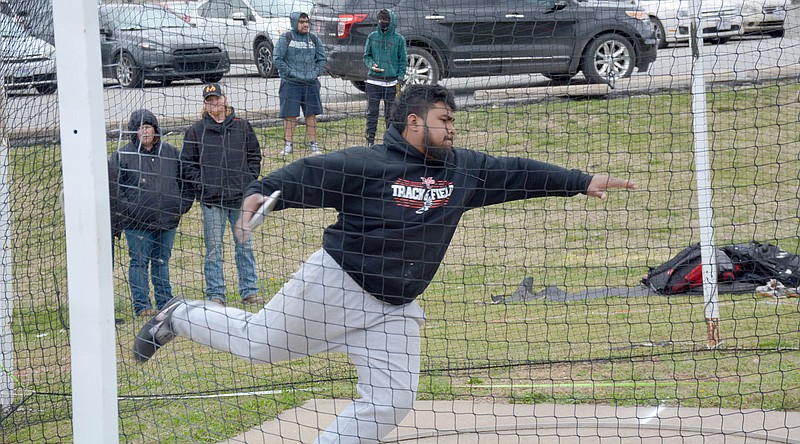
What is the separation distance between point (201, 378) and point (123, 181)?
1.32m

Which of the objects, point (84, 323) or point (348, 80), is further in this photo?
point (348, 80)

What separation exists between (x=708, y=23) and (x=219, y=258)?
12.9ft

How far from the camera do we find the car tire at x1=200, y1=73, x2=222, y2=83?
5946mm

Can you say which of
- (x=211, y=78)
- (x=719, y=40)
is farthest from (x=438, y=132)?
(x=719, y=40)

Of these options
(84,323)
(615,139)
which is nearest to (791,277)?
(615,139)

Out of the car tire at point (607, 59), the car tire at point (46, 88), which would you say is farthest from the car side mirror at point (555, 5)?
the car tire at point (46, 88)

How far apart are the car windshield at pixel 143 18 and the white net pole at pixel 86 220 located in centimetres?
232

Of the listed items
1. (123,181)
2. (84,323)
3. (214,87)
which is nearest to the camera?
(84,323)

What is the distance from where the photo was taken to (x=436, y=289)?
8797 millimetres

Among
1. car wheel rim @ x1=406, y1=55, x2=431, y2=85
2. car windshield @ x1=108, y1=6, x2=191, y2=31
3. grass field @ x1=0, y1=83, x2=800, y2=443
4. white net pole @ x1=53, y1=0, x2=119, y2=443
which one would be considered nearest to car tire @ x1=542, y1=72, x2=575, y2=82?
grass field @ x1=0, y1=83, x2=800, y2=443

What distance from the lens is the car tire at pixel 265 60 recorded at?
21.4ft

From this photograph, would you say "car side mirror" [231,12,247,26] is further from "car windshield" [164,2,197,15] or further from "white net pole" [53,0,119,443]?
"white net pole" [53,0,119,443]

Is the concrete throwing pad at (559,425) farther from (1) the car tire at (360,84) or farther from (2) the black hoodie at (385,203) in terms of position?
(1) the car tire at (360,84)

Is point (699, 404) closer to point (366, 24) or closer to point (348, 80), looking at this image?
point (348, 80)
